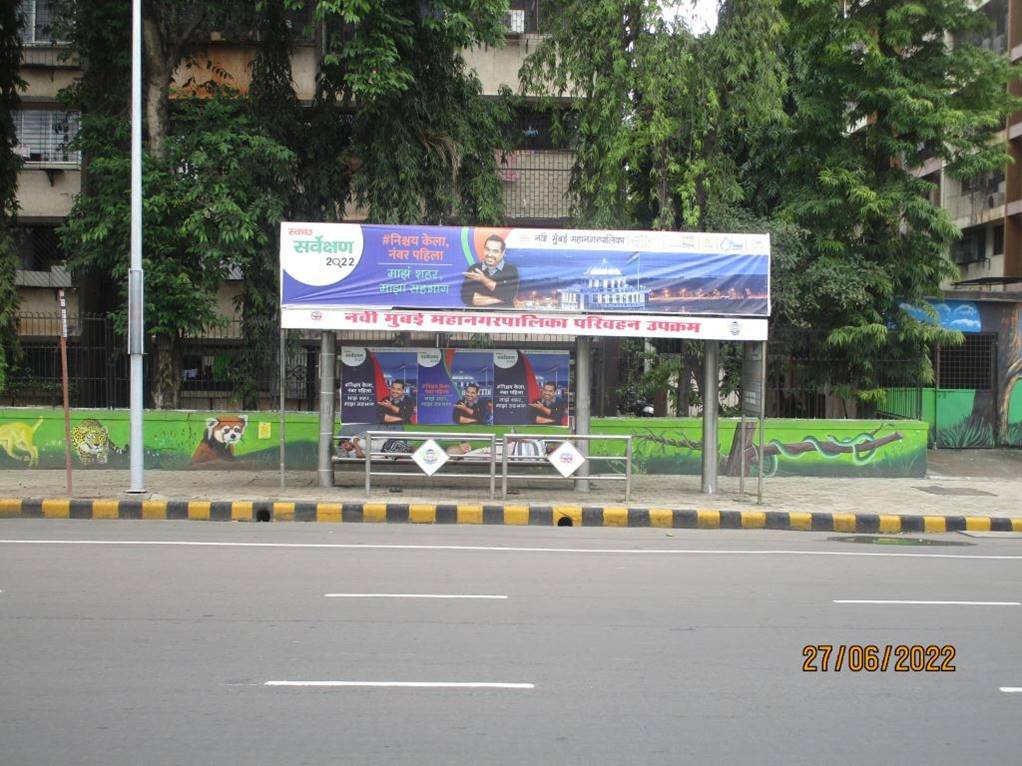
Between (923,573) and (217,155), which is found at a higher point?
(217,155)

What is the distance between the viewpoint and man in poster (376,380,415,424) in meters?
14.9

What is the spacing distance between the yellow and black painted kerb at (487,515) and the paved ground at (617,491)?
331 millimetres

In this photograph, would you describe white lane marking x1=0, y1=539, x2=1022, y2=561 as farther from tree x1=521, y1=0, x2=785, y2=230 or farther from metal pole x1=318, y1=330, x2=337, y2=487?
tree x1=521, y1=0, x2=785, y2=230

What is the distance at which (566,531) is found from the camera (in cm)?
1259

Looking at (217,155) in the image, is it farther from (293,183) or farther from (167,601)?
(167,601)

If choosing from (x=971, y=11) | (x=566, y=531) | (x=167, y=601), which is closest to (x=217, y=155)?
(x=566, y=531)

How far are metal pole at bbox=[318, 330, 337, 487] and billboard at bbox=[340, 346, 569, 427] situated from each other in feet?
1.14

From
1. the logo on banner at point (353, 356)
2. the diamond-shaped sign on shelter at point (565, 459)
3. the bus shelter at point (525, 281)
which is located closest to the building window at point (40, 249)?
the logo on banner at point (353, 356)

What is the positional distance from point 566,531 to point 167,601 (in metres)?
5.88

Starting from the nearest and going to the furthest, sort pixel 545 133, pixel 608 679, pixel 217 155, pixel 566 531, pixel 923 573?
pixel 608 679 → pixel 923 573 → pixel 566 531 → pixel 217 155 → pixel 545 133

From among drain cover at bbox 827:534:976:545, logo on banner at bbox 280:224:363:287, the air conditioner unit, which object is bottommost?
drain cover at bbox 827:534:976:545

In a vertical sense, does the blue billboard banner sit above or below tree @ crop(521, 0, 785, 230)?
below

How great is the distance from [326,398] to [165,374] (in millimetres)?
4122

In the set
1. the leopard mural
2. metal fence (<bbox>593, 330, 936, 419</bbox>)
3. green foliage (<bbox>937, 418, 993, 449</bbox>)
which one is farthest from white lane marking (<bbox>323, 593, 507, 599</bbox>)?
green foliage (<bbox>937, 418, 993, 449</bbox>)
